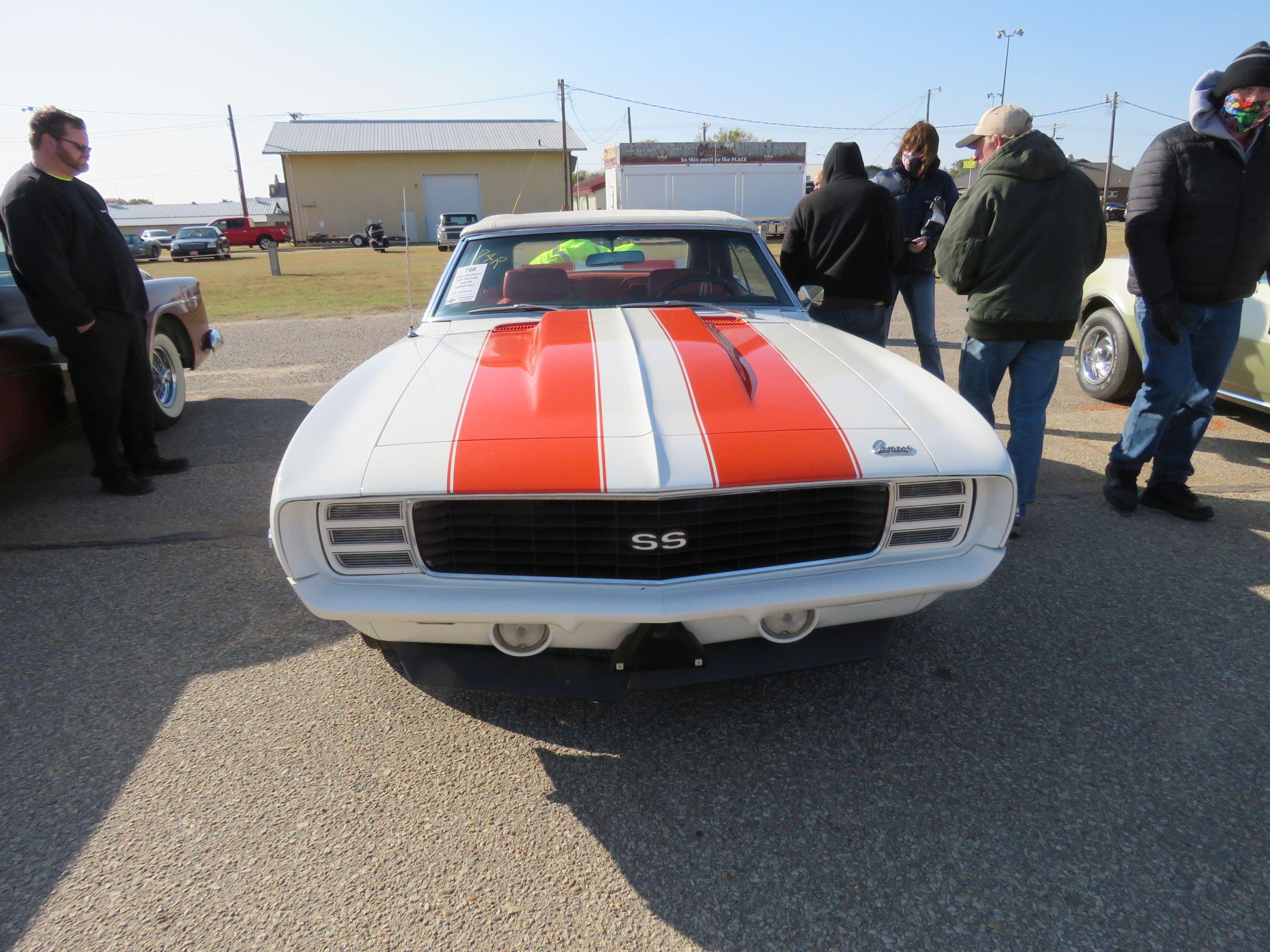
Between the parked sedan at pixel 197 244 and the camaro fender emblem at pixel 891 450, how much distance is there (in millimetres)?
32893

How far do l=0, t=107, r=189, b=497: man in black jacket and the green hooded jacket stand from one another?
3.93m

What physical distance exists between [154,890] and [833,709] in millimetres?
1767

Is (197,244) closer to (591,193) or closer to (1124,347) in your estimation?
(591,193)

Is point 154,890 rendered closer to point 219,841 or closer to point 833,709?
point 219,841

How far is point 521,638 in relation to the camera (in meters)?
2.03

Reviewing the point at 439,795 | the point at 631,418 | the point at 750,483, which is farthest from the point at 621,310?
the point at 439,795

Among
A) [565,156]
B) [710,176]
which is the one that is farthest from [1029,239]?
[565,156]

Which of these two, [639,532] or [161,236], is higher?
[161,236]

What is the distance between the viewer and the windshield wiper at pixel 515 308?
11.0 feet

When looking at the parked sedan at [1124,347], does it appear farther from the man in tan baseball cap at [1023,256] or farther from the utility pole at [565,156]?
the utility pole at [565,156]

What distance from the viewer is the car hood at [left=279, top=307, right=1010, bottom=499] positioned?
6.47ft

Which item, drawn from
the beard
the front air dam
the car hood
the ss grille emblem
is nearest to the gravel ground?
the front air dam

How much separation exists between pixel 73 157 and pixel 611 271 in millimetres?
2618

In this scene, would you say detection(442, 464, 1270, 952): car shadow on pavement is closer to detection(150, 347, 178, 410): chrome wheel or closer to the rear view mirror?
the rear view mirror
